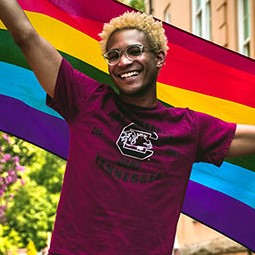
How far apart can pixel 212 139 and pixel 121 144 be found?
48cm

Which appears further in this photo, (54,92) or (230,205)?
(230,205)

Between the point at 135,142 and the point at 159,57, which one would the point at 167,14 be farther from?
the point at 135,142

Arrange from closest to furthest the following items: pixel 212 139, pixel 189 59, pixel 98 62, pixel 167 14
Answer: pixel 212 139 < pixel 98 62 < pixel 189 59 < pixel 167 14

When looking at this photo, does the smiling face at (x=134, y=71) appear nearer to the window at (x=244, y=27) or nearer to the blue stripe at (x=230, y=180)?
the blue stripe at (x=230, y=180)

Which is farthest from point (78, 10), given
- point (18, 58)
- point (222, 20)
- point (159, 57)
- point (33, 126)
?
point (222, 20)

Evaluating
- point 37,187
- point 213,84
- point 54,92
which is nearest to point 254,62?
point 213,84

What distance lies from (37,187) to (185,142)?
1234 inches

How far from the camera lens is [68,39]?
5609mm

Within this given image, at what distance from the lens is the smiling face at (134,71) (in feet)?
14.3

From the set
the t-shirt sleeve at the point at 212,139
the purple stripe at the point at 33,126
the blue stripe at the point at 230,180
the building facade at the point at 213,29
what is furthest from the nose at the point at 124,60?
the building facade at the point at 213,29

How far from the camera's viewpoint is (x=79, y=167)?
4254 millimetres

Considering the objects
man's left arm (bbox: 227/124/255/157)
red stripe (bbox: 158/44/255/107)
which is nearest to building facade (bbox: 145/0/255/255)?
red stripe (bbox: 158/44/255/107)

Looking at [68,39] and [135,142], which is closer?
[135,142]

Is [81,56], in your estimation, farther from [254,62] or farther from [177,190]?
[177,190]
